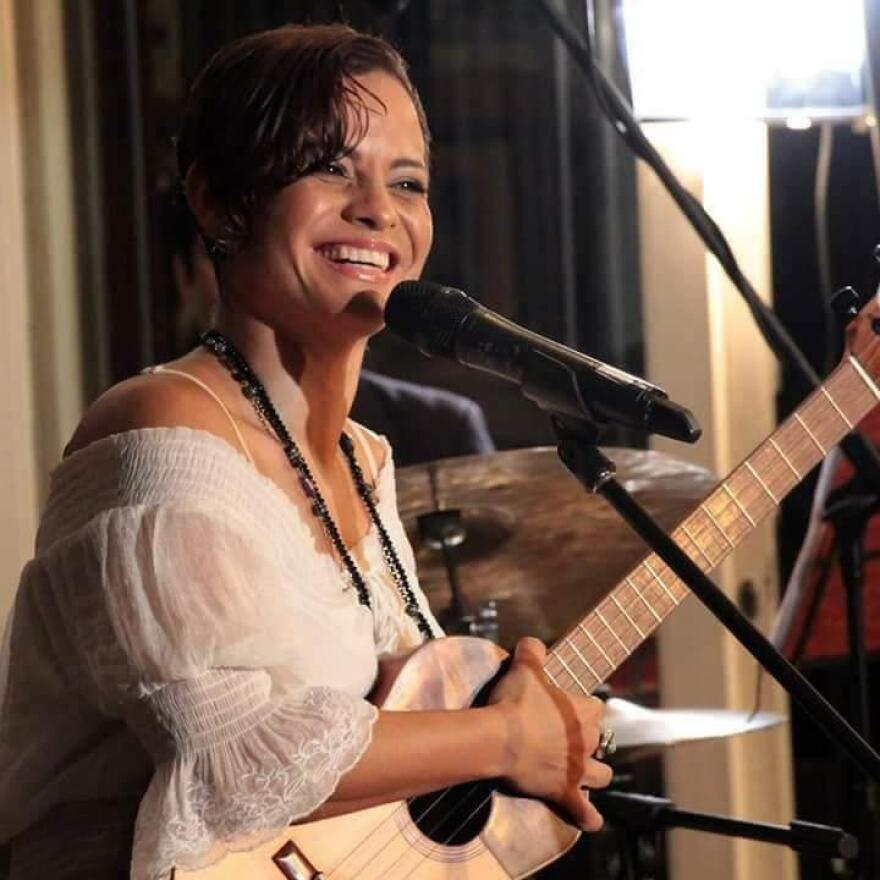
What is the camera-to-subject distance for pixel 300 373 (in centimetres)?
148

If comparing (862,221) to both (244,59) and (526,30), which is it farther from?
(244,59)

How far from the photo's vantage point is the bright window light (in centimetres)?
241

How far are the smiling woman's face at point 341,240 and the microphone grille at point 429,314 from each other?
7 centimetres

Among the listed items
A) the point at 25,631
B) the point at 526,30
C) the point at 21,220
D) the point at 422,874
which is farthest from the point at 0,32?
the point at 422,874

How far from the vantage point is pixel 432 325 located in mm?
1319

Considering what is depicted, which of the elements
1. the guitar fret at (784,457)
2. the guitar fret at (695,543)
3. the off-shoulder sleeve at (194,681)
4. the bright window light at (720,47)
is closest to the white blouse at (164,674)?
the off-shoulder sleeve at (194,681)

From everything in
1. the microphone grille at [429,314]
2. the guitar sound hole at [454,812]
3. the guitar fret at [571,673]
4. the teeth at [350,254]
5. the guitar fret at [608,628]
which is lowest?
the guitar sound hole at [454,812]

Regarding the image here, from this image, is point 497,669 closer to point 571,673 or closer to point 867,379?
point 571,673

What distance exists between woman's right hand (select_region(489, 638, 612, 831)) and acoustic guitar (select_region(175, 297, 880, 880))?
0.02 meters

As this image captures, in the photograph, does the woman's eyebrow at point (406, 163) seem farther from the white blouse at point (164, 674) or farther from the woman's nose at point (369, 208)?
the white blouse at point (164, 674)

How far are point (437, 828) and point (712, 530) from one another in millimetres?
370

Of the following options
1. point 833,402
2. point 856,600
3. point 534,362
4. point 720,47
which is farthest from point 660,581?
point 720,47

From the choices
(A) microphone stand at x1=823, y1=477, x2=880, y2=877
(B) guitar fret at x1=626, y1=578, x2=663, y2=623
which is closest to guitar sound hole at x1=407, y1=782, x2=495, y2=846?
(B) guitar fret at x1=626, y1=578, x2=663, y2=623

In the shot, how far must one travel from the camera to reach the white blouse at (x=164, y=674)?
121 cm
